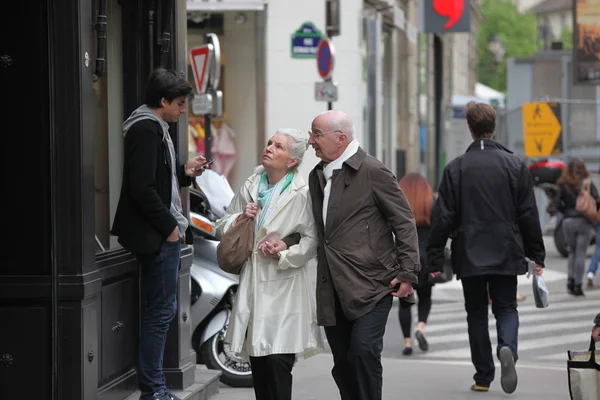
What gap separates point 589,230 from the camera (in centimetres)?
1662

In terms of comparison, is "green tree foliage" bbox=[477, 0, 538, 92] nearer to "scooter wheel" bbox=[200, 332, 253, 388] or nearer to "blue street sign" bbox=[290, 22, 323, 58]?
"blue street sign" bbox=[290, 22, 323, 58]

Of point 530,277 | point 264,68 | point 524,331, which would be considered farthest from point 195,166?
point 264,68

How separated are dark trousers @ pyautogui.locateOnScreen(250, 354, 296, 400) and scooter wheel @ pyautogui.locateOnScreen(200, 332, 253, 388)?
2354 millimetres

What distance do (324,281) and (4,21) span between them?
2.04m

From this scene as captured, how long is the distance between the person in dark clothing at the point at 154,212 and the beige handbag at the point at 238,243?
332 mm

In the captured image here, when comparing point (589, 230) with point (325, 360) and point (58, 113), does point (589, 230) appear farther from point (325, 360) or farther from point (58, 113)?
point (58, 113)

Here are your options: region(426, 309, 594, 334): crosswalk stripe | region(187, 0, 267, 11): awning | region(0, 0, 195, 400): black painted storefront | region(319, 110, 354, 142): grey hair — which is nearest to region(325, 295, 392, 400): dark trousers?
region(319, 110, 354, 142): grey hair

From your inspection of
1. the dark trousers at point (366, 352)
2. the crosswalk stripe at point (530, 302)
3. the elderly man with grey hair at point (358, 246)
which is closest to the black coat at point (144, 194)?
the elderly man with grey hair at point (358, 246)

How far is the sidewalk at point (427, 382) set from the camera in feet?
28.5

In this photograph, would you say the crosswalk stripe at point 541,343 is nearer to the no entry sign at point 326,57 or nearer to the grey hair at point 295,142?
the grey hair at point 295,142

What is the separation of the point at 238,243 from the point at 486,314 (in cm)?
276

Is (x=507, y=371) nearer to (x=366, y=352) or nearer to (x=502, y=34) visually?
(x=366, y=352)

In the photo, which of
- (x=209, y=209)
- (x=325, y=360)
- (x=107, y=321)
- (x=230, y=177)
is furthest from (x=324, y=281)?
(x=230, y=177)

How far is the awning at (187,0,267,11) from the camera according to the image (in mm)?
20859
